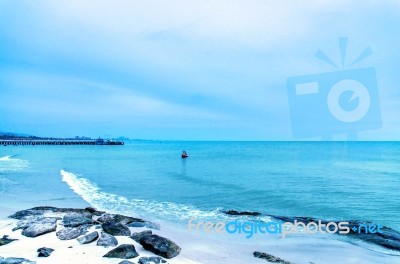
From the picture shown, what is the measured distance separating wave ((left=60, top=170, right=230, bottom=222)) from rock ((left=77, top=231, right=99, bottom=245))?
16.1ft

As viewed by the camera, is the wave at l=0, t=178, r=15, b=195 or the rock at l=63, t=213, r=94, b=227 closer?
the rock at l=63, t=213, r=94, b=227

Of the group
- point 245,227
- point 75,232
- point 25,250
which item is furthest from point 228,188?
point 25,250

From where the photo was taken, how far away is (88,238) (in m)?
9.30

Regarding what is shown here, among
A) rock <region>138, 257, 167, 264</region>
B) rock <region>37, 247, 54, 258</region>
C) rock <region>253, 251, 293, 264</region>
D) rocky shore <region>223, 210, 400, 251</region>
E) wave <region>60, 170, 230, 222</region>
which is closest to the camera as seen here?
rock <region>138, 257, 167, 264</region>

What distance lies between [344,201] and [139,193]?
1436 cm

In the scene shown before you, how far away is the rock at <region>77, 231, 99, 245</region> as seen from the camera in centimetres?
915

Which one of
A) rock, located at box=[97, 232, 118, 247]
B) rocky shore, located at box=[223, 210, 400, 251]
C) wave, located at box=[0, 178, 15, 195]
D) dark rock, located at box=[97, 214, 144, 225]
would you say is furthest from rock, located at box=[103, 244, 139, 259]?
wave, located at box=[0, 178, 15, 195]

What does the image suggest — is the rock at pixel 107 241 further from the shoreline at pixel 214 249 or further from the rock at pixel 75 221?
the rock at pixel 75 221

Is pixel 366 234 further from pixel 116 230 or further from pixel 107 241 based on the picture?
pixel 107 241

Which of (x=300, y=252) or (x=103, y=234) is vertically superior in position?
(x=103, y=234)

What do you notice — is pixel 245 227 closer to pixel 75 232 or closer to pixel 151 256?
pixel 151 256

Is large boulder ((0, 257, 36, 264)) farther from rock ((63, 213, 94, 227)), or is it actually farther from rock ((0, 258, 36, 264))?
rock ((63, 213, 94, 227))

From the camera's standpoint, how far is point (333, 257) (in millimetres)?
9516

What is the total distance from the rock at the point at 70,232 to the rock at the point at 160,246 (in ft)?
8.35
